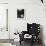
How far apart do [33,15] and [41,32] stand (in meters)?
0.44

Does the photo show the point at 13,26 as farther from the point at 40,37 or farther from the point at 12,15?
the point at 40,37

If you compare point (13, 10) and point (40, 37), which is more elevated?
point (13, 10)

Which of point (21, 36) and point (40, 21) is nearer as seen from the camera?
point (21, 36)

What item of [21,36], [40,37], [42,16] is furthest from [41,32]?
[21,36]

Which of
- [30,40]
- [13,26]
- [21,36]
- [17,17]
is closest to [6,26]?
[13,26]

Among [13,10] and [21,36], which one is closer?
[21,36]

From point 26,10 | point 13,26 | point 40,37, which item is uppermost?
point 26,10

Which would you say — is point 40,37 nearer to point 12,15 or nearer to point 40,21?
point 40,21

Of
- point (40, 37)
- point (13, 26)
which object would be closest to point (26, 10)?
point (13, 26)

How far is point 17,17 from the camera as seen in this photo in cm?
254

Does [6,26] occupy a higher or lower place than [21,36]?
higher

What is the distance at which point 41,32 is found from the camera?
8.00ft

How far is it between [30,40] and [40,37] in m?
0.47

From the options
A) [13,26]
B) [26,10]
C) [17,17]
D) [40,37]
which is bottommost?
[40,37]
